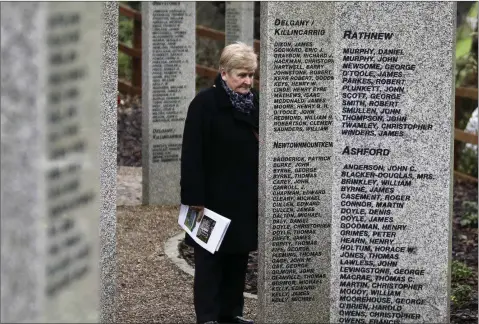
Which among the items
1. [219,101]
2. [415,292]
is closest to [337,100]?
[415,292]

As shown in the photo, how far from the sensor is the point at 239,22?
15.4 metres

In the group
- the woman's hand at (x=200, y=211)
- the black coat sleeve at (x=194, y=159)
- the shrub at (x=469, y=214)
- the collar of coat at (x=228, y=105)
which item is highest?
the collar of coat at (x=228, y=105)

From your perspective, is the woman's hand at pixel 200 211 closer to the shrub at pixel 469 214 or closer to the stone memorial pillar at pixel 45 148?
the stone memorial pillar at pixel 45 148

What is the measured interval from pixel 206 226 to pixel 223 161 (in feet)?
1.45

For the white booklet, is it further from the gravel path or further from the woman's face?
the gravel path

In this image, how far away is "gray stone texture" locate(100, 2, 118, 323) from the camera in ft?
22.0

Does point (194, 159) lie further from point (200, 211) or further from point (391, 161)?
point (391, 161)

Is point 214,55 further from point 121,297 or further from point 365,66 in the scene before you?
point 365,66

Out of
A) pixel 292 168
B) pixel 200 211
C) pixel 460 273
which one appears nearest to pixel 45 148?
pixel 200 211

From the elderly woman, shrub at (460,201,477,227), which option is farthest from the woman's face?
shrub at (460,201,477,227)

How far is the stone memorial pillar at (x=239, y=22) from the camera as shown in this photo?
1533 centimetres

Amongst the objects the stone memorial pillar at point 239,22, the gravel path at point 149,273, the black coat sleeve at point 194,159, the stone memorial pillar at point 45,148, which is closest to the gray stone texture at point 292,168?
the black coat sleeve at point 194,159

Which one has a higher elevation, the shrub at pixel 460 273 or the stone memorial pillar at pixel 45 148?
the stone memorial pillar at pixel 45 148

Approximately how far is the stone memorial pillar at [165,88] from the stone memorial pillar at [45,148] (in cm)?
994
